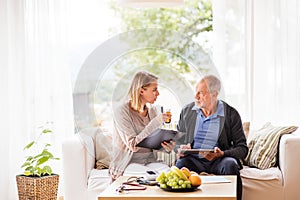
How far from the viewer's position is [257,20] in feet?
16.7

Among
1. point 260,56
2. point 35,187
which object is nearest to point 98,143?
point 35,187

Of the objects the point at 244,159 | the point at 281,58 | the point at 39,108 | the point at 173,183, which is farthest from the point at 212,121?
the point at 39,108

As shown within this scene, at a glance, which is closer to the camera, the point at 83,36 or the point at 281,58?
the point at 281,58

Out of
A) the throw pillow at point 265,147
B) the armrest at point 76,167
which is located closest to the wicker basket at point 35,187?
the armrest at point 76,167

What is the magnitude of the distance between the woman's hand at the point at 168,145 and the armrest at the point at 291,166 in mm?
1203

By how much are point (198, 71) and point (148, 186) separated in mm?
793

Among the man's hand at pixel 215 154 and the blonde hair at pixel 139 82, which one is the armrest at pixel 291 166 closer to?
the man's hand at pixel 215 154

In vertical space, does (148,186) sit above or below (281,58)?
below

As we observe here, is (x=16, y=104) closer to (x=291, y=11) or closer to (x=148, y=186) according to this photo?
(x=148, y=186)

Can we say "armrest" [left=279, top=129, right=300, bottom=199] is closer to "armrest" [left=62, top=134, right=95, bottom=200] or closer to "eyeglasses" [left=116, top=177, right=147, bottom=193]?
"eyeglasses" [left=116, top=177, right=147, bottom=193]

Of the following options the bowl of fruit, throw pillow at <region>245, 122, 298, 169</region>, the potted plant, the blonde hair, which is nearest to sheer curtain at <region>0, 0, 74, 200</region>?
the potted plant

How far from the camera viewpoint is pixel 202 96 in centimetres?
329

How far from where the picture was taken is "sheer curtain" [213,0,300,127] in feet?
16.3

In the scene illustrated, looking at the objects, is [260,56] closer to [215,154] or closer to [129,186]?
[215,154]
